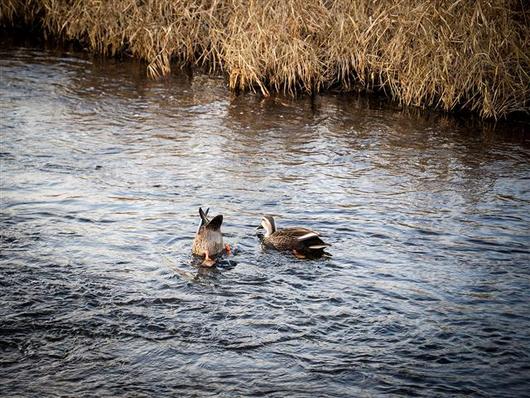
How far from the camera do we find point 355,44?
14.2 m

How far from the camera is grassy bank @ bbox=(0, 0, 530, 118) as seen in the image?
13.3 metres

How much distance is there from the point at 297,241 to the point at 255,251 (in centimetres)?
52

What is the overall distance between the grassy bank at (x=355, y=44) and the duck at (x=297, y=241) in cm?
606

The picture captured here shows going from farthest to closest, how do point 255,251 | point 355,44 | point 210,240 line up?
point 355,44 → point 255,251 → point 210,240

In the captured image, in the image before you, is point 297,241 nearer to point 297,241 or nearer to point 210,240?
point 297,241

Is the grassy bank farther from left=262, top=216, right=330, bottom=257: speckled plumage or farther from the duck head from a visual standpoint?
left=262, top=216, right=330, bottom=257: speckled plumage

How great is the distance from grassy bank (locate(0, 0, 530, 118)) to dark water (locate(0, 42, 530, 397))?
1.99 ft

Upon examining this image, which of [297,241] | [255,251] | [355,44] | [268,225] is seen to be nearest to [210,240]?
[255,251]

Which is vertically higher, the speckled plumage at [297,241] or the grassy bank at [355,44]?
the grassy bank at [355,44]

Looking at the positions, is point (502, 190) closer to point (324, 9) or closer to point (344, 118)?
point (344, 118)

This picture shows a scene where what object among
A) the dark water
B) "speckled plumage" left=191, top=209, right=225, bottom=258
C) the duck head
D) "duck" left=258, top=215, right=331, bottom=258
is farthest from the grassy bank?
"speckled plumage" left=191, top=209, right=225, bottom=258

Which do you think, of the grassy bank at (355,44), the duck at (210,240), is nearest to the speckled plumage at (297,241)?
the duck at (210,240)

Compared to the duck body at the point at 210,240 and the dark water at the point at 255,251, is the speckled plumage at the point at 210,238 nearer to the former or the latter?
the duck body at the point at 210,240

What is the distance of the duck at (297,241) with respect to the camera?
8289mm
